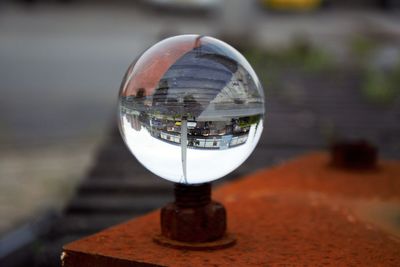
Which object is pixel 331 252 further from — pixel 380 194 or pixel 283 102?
pixel 283 102

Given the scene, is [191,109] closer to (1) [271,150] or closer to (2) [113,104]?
(1) [271,150]

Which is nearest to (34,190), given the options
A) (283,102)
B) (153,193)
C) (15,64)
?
(283,102)

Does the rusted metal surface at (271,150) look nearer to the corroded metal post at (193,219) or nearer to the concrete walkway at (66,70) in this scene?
the corroded metal post at (193,219)

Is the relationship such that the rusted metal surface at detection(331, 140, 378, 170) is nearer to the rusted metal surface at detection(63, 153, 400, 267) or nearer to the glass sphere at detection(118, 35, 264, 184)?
the rusted metal surface at detection(63, 153, 400, 267)

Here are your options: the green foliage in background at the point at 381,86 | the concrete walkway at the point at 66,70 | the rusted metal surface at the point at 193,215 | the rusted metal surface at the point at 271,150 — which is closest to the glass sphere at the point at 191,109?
the rusted metal surface at the point at 193,215

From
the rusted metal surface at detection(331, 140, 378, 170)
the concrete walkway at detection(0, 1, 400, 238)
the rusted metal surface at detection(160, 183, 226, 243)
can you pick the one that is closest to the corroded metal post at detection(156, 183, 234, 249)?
the rusted metal surface at detection(160, 183, 226, 243)

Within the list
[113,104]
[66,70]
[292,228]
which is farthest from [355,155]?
[66,70]
